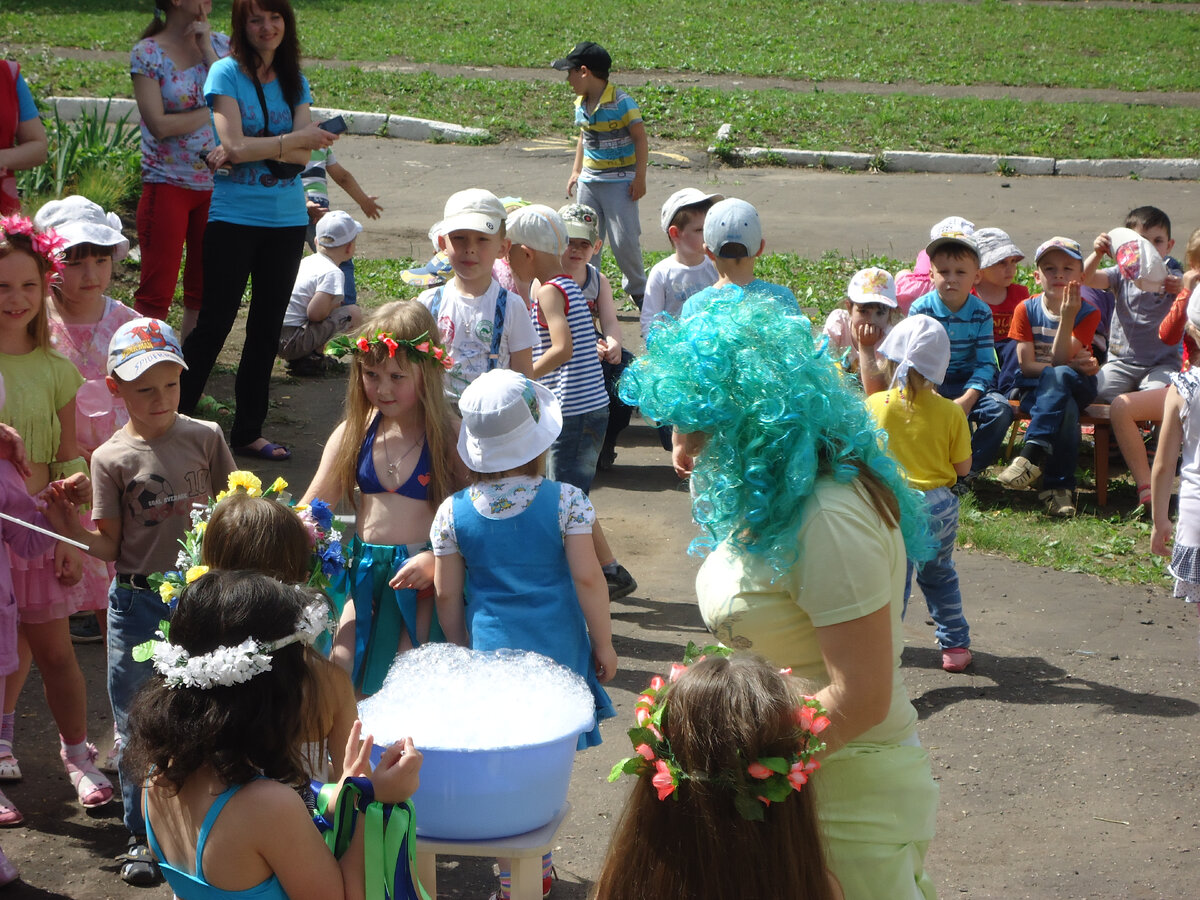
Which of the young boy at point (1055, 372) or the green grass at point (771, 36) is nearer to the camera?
the young boy at point (1055, 372)

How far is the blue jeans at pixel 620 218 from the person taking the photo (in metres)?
9.73

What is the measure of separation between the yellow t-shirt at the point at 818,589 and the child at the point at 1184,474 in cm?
228

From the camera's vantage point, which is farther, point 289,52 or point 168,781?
point 289,52

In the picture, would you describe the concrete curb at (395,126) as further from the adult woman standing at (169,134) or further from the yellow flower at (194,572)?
the yellow flower at (194,572)

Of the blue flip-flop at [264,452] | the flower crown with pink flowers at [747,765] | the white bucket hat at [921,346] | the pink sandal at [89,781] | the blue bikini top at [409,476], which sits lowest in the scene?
the pink sandal at [89,781]

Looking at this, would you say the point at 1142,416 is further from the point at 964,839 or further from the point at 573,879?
the point at 573,879

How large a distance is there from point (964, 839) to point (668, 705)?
2.31 metres

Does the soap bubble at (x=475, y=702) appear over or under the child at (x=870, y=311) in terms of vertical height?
under

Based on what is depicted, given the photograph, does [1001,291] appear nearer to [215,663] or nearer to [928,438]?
[928,438]

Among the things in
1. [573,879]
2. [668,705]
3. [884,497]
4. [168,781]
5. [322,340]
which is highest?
[884,497]

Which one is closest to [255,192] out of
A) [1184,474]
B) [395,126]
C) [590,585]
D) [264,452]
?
[264,452]

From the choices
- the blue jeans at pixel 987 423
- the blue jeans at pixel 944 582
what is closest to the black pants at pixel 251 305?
the blue jeans at pixel 944 582

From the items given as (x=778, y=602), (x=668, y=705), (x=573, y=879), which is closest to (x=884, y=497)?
(x=778, y=602)

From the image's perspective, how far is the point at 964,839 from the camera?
402 centimetres
